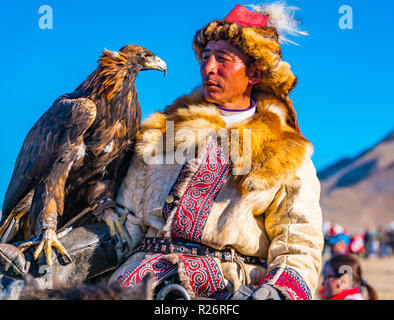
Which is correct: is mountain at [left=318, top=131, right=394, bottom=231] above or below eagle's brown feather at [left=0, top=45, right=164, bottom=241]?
above

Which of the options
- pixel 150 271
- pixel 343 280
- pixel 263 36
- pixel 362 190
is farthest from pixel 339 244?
pixel 362 190

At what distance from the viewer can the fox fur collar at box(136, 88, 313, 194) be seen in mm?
2871

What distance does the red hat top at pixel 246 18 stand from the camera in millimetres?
3189

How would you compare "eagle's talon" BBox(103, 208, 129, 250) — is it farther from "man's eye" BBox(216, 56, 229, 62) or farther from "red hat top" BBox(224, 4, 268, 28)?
"red hat top" BBox(224, 4, 268, 28)

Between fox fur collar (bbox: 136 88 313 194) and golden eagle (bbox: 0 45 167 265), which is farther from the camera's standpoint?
golden eagle (bbox: 0 45 167 265)

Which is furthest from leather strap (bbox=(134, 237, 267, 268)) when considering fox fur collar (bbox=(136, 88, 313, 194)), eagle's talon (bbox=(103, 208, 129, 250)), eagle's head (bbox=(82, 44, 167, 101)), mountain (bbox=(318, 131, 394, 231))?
mountain (bbox=(318, 131, 394, 231))

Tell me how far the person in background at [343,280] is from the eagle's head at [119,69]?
213cm

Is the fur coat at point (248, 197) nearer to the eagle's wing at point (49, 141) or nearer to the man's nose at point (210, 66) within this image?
the man's nose at point (210, 66)

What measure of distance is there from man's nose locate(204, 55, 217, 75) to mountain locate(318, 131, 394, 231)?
50761 mm

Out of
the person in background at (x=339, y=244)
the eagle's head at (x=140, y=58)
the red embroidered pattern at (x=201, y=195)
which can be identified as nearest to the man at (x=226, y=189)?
the red embroidered pattern at (x=201, y=195)

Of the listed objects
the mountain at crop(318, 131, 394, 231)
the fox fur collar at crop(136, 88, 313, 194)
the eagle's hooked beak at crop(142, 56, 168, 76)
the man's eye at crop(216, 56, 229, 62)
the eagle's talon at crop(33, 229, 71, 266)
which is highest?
the mountain at crop(318, 131, 394, 231)

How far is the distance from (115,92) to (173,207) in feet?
2.36

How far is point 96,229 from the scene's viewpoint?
3.15 meters
